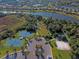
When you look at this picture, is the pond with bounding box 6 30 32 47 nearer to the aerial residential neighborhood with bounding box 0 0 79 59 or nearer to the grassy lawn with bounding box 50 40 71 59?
the aerial residential neighborhood with bounding box 0 0 79 59

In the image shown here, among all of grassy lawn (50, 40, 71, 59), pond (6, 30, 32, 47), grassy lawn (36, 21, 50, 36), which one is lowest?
grassy lawn (36, 21, 50, 36)

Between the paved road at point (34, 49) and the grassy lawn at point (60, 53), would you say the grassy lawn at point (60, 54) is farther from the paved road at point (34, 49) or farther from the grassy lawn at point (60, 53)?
the paved road at point (34, 49)

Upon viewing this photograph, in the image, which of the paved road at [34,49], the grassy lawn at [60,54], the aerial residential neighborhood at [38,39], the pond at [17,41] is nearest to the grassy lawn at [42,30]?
the aerial residential neighborhood at [38,39]

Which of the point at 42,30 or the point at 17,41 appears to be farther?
the point at 42,30

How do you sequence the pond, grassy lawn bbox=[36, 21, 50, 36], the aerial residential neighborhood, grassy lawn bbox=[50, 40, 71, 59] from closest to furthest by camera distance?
1. grassy lawn bbox=[50, 40, 71, 59]
2. the aerial residential neighborhood
3. the pond
4. grassy lawn bbox=[36, 21, 50, 36]

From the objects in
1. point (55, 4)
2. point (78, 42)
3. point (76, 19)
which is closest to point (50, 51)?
point (78, 42)

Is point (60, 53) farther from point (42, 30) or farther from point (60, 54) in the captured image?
point (42, 30)

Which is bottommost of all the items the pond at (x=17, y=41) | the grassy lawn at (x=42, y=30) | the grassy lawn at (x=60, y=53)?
the grassy lawn at (x=42, y=30)

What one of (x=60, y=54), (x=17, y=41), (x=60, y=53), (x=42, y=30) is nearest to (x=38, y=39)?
(x=17, y=41)

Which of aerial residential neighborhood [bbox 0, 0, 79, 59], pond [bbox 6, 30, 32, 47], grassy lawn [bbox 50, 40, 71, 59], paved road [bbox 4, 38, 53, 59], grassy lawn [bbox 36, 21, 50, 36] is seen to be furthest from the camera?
grassy lawn [bbox 36, 21, 50, 36]

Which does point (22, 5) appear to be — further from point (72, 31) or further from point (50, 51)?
point (50, 51)

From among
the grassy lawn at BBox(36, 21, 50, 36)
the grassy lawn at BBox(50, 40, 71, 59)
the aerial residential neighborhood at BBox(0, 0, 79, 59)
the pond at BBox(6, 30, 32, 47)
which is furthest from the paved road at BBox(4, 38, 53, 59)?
the grassy lawn at BBox(36, 21, 50, 36)

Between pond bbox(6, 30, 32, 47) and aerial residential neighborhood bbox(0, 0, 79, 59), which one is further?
pond bbox(6, 30, 32, 47)
